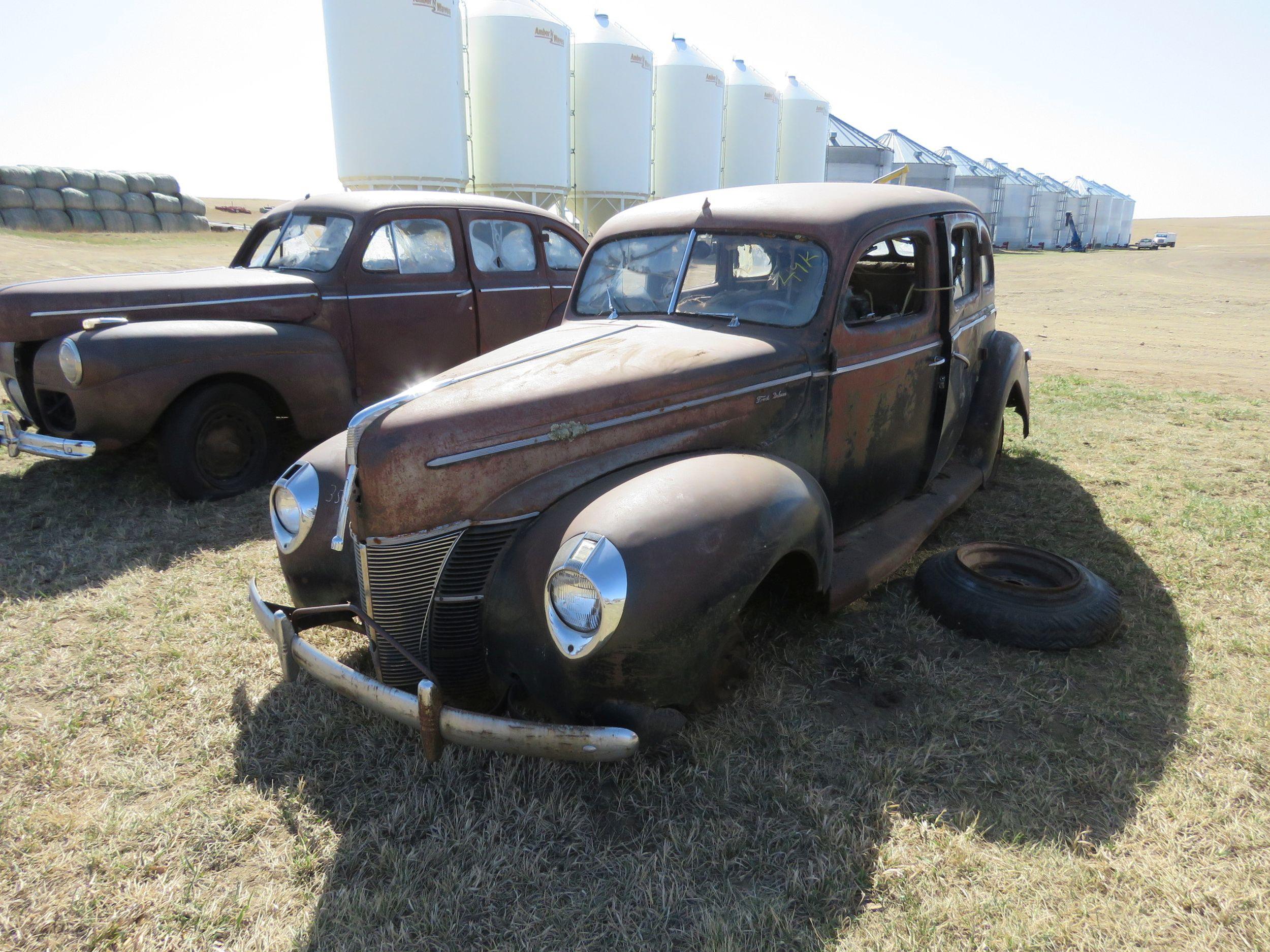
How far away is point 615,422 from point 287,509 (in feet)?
4.27

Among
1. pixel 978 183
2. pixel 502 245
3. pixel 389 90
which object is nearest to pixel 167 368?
pixel 502 245

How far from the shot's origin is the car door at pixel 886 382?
3.56 meters

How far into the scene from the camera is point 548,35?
2122cm

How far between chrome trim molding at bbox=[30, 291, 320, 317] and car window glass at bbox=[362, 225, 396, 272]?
457 mm

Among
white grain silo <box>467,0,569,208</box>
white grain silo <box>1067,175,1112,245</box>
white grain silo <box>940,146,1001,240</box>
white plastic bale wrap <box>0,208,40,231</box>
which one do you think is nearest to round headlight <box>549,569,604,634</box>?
white grain silo <box>467,0,569,208</box>

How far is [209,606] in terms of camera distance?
3.83 meters

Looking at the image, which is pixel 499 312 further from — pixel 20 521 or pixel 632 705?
pixel 632 705

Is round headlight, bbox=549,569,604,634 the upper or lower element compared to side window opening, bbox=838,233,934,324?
lower

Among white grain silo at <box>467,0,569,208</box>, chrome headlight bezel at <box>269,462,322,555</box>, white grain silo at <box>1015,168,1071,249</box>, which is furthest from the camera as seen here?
white grain silo at <box>1015,168,1071,249</box>

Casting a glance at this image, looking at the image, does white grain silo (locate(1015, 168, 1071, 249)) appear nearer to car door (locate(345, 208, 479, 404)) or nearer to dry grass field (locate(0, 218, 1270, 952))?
car door (locate(345, 208, 479, 404))

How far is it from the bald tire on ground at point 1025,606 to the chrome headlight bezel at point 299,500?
2669 millimetres

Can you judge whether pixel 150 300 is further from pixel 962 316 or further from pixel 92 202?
pixel 92 202

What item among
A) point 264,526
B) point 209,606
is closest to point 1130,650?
point 209,606

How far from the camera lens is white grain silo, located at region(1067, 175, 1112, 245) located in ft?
188
